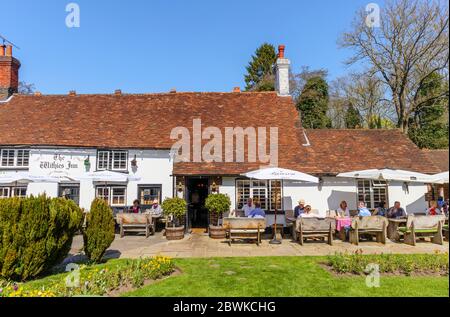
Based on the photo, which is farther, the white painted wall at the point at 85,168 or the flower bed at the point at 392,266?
the white painted wall at the point at 85,168

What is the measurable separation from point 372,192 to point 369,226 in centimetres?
466

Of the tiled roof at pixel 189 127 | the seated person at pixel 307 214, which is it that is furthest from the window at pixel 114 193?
the seated person at pixel 307 214

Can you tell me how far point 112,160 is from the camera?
1567 cm

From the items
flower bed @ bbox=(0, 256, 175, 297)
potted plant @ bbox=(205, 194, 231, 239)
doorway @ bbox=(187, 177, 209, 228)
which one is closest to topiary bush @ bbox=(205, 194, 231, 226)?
potted plant @ bbox=(205, 194, 231, 239)

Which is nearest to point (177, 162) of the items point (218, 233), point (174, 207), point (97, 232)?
point (174, 207)

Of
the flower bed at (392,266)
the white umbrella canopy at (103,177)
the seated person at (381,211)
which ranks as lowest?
the flower bed at (392,266)

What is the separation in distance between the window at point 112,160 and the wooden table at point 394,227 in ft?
40.8

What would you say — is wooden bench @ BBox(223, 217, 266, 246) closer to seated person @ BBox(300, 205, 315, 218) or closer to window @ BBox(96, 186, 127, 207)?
seated person @ BBox(300, 205, 315, 218)

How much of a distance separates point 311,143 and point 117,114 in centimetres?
1163

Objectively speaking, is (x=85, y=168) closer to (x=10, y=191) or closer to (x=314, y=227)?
(x=10, y=191)

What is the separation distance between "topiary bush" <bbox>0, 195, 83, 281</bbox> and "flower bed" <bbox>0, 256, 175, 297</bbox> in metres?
0.33

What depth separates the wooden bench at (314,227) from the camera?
10633mm

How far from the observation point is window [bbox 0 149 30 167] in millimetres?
15469

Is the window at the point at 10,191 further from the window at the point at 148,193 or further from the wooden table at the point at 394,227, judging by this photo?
the wooden table at the point at 394,227
